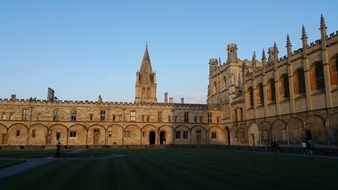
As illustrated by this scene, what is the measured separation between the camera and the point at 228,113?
59000 millimetres

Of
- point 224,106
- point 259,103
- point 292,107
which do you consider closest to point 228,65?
point 224,106

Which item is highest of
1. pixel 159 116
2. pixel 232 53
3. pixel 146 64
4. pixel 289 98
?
pixel 146 64

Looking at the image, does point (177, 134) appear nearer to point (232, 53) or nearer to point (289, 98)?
point (232, 53)

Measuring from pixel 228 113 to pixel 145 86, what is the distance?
2945 centimetres

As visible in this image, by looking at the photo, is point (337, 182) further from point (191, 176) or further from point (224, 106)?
point (224, 106)

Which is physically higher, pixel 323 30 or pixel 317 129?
pixel 323 30

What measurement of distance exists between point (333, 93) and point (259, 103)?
15879mm

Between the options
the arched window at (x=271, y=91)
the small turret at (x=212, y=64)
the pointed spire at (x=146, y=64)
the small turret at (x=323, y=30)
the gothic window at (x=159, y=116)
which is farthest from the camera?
the pointed spire at (x=146, y=64)

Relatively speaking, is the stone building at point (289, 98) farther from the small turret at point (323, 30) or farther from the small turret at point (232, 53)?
the small turret at point (232, 53)

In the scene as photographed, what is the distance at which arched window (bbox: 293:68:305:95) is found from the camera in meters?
37.2

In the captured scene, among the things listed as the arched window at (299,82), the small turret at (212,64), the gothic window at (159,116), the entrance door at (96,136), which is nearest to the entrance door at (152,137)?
the gothic window at (159,116)

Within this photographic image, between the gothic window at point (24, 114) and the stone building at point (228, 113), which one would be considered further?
the gothic window at point (24, 114)

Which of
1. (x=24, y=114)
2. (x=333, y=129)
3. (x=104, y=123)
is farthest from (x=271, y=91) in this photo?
(x=24, y=114)

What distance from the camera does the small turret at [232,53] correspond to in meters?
60.2
